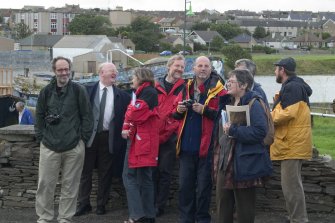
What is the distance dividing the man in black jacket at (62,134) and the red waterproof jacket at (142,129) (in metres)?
0.43

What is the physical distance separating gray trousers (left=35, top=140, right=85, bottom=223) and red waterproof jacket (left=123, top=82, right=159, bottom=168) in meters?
0.52

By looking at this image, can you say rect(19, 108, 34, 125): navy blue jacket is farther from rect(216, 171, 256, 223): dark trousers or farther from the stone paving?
rect(216, 171, 256, 223): dark trousers

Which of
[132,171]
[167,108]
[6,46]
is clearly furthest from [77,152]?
[6,46]

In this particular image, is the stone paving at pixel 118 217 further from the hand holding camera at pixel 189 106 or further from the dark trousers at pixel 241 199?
the hand holding camera at pixel 189 106

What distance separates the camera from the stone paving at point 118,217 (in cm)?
751

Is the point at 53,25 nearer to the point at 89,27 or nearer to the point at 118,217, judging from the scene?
the point at 89,27

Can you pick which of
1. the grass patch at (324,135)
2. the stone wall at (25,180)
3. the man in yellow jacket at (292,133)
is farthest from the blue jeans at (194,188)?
the grass patch at (324,135)

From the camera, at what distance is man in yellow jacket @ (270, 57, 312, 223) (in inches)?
267

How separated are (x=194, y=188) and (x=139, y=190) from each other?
59cm

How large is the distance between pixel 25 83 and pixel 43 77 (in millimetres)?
8169

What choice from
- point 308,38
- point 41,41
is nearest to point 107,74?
Answer: point 41,41

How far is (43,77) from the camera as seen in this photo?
45.6 m

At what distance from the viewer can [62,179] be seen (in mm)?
7172

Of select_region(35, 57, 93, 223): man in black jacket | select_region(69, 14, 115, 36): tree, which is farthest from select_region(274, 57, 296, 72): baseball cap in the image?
select_region(69, 14, 115, 36): tree
